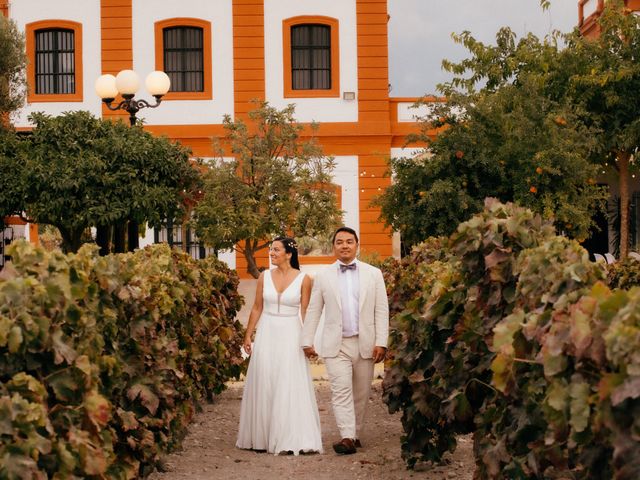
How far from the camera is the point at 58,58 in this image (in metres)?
33.3

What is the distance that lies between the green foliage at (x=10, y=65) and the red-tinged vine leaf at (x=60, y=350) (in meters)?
21.8

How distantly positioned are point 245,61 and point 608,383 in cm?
2944

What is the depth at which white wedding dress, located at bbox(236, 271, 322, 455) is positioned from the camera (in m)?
10.6

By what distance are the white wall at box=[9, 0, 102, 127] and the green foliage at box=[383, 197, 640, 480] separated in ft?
79.5

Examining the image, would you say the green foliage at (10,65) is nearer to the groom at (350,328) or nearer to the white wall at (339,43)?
the white wall at (339,43)

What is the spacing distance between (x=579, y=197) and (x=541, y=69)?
487cm

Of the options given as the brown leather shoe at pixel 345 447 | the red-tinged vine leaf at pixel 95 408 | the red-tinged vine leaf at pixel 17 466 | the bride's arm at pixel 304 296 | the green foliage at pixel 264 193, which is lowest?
the brown leather shoe at pixel 345 447

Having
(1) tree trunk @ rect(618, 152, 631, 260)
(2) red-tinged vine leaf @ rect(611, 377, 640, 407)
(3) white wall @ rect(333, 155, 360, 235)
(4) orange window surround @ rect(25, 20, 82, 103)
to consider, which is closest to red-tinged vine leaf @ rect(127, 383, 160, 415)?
(2) red-tinged vine leaf @ rect(611, 377, 640, 407)

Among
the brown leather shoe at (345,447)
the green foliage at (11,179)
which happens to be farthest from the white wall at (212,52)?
the brown leather shoe at (345,447)

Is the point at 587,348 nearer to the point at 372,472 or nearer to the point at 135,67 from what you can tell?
the point at 372,472

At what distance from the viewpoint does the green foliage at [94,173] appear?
20.4 meters

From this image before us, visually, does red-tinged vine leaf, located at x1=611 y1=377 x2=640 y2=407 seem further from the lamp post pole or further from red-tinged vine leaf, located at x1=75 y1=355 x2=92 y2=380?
the lamp post pole

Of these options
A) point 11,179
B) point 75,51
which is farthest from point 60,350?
point 75,51

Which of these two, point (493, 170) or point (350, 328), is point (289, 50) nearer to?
point (493, 170)
